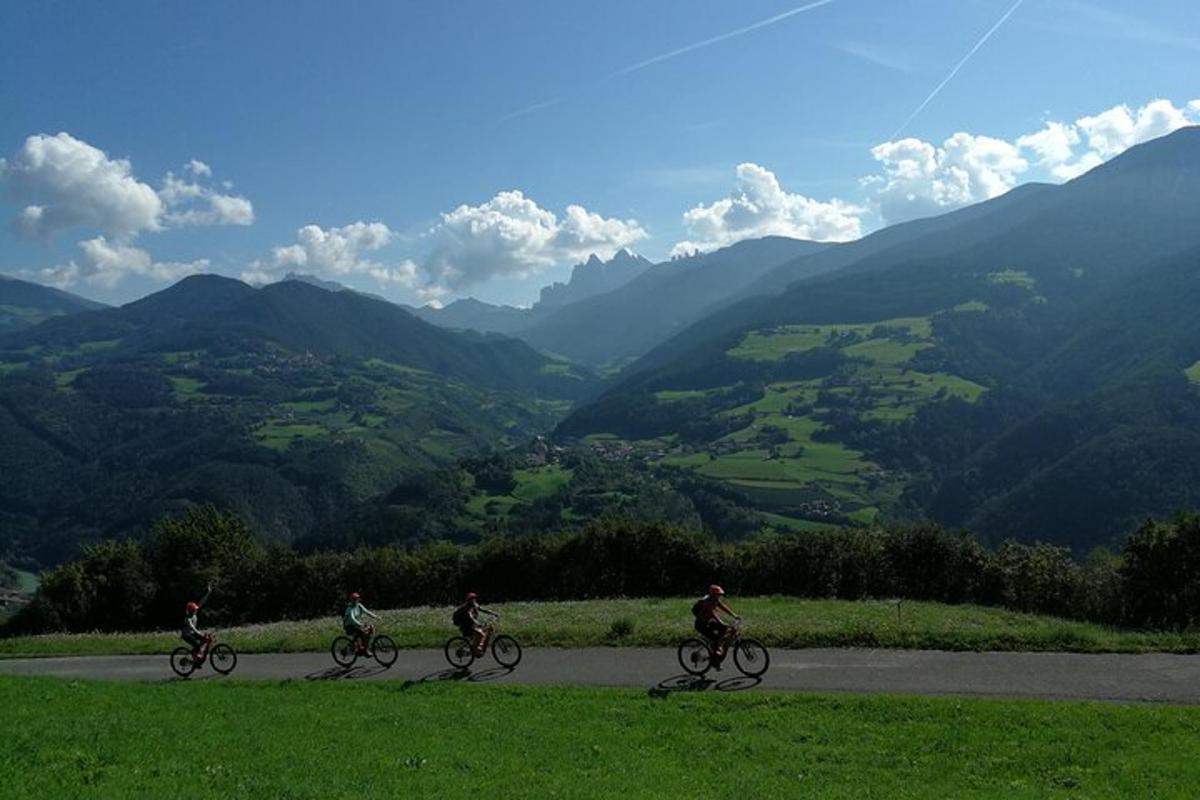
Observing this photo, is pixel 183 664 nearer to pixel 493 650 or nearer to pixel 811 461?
pixel 493 650

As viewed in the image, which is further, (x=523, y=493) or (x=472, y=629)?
(x=523, y=493)

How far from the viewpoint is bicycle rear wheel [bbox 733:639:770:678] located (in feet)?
59.5

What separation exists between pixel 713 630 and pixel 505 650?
5.76 meters

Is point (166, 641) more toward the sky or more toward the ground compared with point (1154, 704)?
more toward the ground

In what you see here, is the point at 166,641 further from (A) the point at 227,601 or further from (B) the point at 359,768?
(B) the point at 359,768

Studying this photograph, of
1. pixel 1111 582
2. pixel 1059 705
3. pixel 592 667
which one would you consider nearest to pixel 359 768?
pixel 592 667

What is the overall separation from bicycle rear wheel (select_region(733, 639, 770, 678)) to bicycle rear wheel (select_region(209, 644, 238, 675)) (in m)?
14.4

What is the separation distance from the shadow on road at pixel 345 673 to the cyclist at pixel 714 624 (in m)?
8.64

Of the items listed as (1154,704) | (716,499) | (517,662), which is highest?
(1154,704)

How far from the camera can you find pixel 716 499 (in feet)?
436

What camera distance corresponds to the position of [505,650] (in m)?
21.1

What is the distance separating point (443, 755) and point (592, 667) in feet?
23.2

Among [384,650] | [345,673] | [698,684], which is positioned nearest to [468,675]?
[384,650]

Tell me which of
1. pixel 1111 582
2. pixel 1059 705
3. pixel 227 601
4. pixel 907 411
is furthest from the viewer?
pixel 907 411
